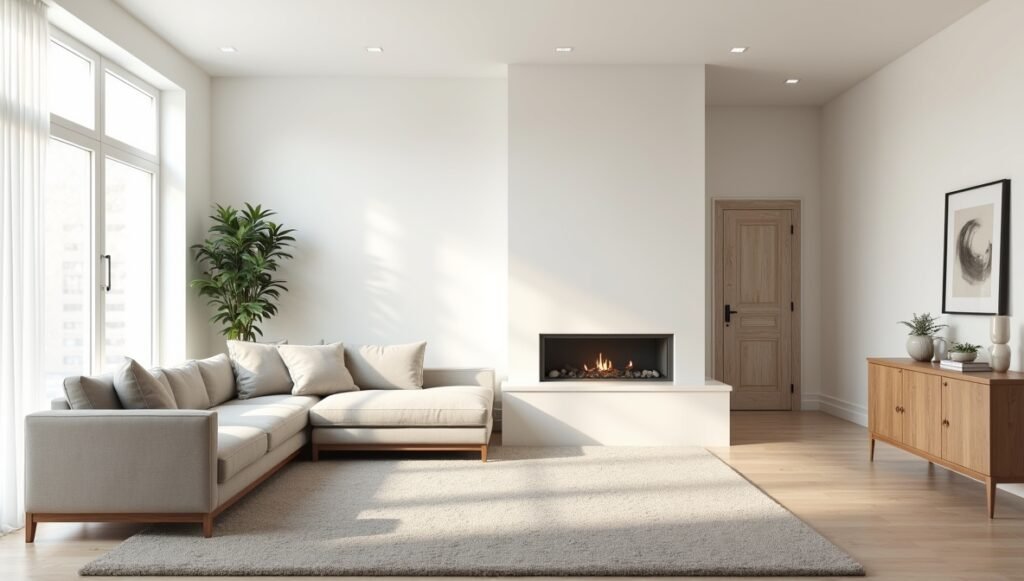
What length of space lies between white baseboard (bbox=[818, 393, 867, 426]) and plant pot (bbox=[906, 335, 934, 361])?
5.61 feet

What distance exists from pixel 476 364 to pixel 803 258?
3.51 metres

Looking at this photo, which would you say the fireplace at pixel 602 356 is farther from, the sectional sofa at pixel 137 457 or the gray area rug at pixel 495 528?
the sectional sofa at pixel 137 457

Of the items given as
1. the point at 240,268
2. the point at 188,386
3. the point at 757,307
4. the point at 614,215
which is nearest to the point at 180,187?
the point at 240,268

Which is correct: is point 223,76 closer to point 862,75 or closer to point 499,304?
point 499,304

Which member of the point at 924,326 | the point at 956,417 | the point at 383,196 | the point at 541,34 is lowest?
the point at 956,417

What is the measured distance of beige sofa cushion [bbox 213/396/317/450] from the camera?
4516 millimetres

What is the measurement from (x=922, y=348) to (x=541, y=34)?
3439mm

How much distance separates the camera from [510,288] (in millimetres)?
6211

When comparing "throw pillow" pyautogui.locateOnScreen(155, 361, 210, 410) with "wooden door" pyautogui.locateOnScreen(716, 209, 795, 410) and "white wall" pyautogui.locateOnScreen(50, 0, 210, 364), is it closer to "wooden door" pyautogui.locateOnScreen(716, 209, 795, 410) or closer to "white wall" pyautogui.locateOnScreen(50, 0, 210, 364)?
"white wall" pyautogui.locateOnScreen(50, 0, 210, 364)

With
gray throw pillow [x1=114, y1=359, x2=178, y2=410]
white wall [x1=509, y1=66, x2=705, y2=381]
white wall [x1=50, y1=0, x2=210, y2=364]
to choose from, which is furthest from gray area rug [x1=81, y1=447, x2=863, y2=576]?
white wall [x1=50, y1=0, x2=210, y2=364]

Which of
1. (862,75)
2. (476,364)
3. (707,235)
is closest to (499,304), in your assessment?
(476,364)

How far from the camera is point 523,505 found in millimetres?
4195

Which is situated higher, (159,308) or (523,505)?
(159,308)

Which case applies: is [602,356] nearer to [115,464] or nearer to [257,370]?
[257,370]
